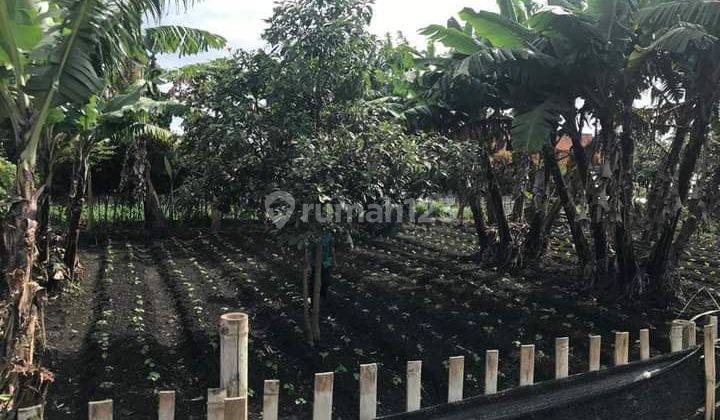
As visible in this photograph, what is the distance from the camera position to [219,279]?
360 inches

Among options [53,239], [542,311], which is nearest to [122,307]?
[53,239]

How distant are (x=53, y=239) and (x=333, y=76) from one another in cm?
521

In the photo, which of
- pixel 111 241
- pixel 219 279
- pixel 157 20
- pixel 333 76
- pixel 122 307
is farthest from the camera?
pixel 111 241

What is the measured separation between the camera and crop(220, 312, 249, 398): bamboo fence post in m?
2.36

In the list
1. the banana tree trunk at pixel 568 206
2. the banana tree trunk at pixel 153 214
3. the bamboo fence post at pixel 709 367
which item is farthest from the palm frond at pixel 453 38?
the banana tree trunk at pixel 153 214

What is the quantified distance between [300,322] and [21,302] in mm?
3647

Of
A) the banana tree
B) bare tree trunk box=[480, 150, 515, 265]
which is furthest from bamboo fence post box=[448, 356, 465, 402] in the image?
bare tree trunk box=[480, 150, 515, 265]

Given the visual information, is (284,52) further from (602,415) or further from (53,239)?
(53,239)

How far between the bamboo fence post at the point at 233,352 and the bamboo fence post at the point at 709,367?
9.81 feet

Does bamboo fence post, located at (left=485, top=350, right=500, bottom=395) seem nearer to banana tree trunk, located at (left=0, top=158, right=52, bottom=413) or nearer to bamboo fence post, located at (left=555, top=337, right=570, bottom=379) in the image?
bamboo fence post, located at (left=555, top=337, right=570, bottom=379)

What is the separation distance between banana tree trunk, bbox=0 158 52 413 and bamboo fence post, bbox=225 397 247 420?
168 centimetres

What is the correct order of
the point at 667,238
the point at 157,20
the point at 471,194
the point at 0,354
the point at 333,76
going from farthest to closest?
the point at 471,194 → the point at 667,238 → the point at 333,76 → the point at 157,20 → the point at 0,354

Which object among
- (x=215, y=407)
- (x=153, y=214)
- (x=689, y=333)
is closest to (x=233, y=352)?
(x=215, y=407)

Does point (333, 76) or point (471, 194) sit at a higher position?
point (333, 76)
